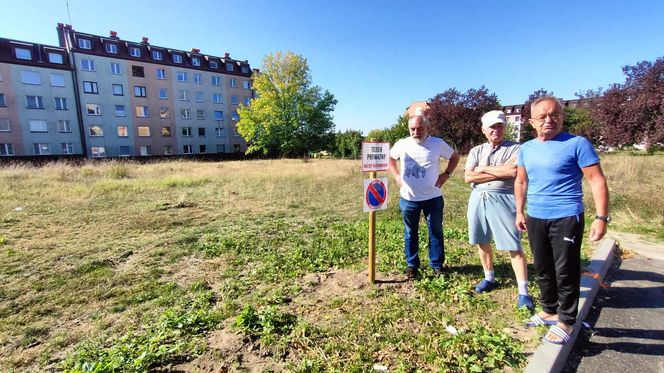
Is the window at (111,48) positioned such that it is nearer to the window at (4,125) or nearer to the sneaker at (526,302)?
the window at (4,125)

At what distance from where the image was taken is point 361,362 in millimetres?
2328

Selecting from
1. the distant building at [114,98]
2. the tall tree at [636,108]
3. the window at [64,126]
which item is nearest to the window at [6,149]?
the distant building at [114,98]

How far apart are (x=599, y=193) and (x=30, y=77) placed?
152 feet

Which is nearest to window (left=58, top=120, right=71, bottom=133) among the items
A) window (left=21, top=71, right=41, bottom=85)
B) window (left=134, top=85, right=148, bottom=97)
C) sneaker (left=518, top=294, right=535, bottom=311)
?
window (left=21, top=71, right=41, bottom=85)

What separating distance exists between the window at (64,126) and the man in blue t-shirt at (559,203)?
45088 millimetres

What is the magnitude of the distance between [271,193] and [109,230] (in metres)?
5.31

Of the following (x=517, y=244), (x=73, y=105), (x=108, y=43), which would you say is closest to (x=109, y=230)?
(x=517, y=244)

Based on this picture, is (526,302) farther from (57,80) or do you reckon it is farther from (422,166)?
(57,80)

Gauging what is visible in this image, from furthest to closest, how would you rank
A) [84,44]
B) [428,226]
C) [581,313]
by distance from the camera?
[84,44] < [428,226] < [581,313]

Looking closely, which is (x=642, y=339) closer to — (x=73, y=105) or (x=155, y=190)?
(x=155, y=190)

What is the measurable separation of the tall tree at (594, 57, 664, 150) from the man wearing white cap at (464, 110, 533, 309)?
687 inches

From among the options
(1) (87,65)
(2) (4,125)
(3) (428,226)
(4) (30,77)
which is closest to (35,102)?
(4) (30,77)

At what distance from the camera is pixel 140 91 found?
38.5 meters

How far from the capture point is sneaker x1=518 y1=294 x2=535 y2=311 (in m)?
2.98
